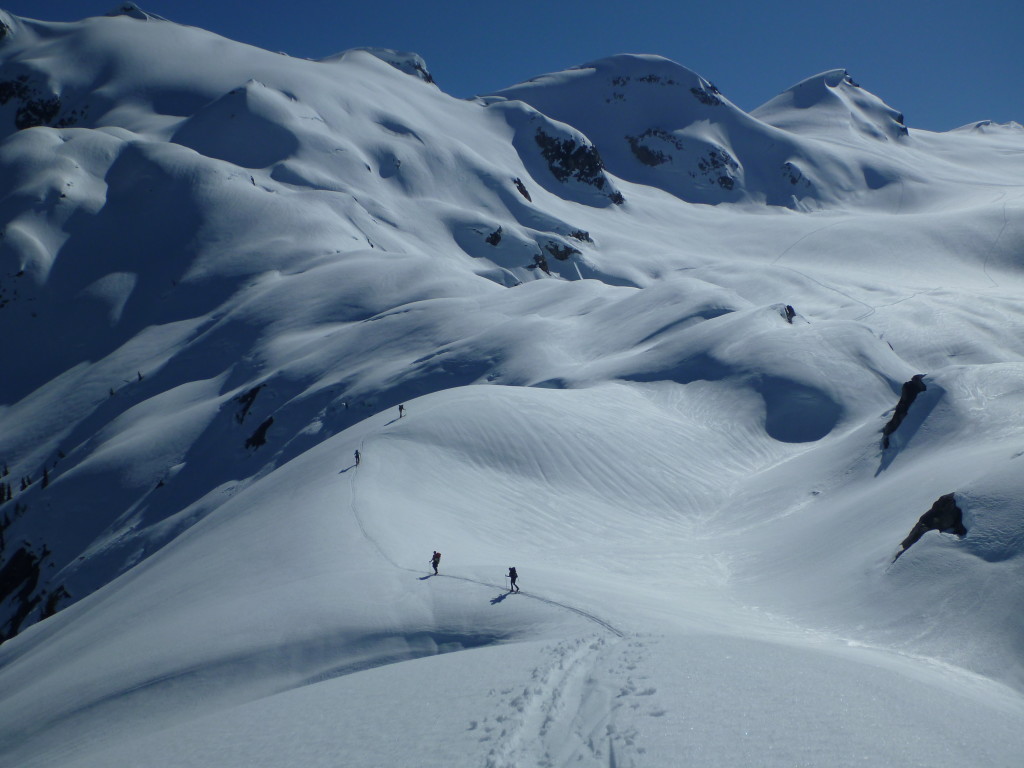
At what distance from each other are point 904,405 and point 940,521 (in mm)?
11229

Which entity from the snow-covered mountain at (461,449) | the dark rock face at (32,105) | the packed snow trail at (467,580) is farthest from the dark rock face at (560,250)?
the dark rock face at (32,105)

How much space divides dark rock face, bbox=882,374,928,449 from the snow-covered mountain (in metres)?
0.18

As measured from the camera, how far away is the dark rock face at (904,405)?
2636 cm

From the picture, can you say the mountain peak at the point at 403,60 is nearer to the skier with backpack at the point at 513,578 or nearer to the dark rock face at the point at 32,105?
the dark rock face at the point at 32,105

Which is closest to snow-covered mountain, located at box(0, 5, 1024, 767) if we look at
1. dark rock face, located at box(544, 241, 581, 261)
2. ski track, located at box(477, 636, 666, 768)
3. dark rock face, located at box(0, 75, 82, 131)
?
ski track, located at box(477, 636, 666, 768)

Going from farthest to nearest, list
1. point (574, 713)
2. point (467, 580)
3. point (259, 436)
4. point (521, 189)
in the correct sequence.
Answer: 1. point (521, 189)
2. point (259, 436)
3. point (467, 580)
4. point (574, 713)

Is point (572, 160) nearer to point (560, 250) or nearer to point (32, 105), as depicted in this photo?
point (560, 250)

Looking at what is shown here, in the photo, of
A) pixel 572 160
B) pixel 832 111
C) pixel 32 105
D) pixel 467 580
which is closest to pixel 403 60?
pixel 572 160

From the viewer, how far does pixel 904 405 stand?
26750 millimetres

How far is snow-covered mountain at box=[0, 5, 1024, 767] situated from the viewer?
1177 centimetres

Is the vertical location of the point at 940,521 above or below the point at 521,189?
below

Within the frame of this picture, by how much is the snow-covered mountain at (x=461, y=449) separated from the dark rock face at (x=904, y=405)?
0.18 meters

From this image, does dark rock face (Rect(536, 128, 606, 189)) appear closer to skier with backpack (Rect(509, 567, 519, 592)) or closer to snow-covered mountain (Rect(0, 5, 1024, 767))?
snow-covered mountain (Rect(0, 5, 1024, 767))

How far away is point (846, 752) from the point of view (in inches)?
364
